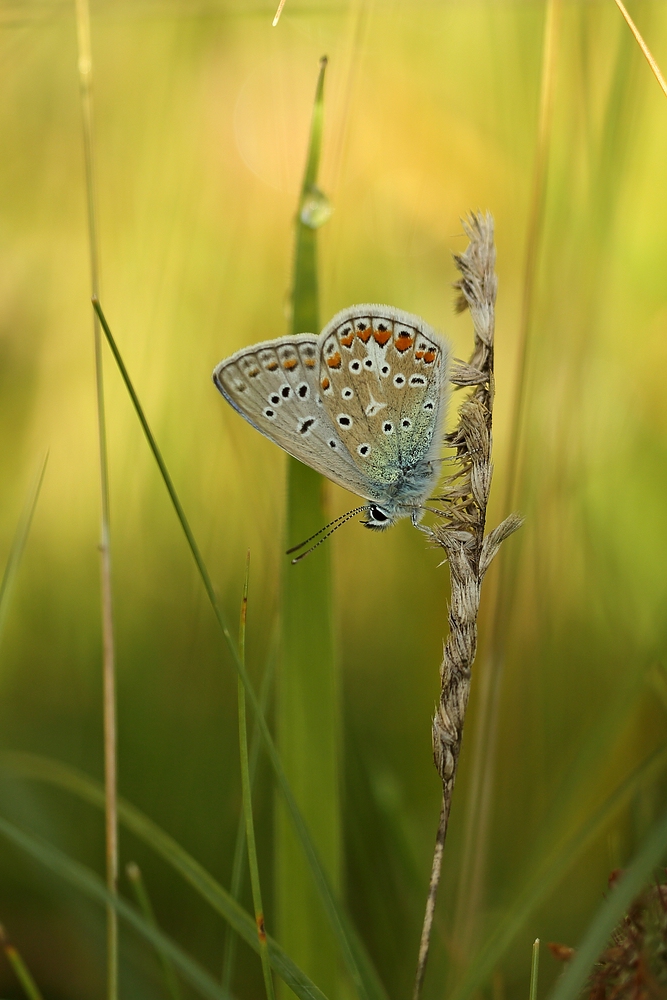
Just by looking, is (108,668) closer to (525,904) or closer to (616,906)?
(525,904)

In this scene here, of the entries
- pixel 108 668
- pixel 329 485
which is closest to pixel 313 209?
pixel 329 485

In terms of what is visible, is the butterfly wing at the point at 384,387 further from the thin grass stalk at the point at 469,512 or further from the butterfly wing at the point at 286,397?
the thin grass stalk at the point at 469,512

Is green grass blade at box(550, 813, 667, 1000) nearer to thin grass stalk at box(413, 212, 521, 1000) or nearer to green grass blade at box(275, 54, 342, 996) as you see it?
thin grass stalk at box(413, 212, 521, 1000)

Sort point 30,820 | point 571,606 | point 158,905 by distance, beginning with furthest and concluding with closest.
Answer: point 571,606 → point 158,905 → point 30,820

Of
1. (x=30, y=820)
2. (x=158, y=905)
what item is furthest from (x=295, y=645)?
(x=158, y=905)

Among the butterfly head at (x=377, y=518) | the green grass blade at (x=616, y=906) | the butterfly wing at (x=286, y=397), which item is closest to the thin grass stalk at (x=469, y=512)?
the green grass blade at (x=616, y=906)

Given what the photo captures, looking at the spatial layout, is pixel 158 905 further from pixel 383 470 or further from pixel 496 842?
pixel 383 470
